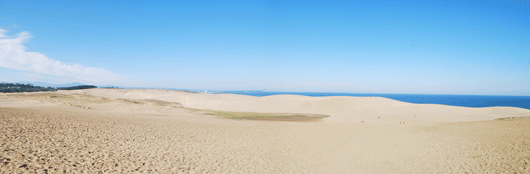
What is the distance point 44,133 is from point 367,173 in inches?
508

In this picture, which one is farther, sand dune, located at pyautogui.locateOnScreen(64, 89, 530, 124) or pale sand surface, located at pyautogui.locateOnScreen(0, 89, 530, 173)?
sand dune, located at pyautogui.locateOnScreen(64, 89, 530, 124)

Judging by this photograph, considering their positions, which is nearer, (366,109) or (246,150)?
(246,150)

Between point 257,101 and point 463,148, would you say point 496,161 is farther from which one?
point 257,101

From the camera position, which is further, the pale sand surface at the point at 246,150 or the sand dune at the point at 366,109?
the sand dune at the point at 366,109

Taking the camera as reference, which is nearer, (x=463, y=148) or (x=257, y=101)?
(x=463, y=148)

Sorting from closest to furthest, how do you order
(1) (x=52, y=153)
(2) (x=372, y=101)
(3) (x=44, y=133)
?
(1) (x=52, y=153) < (3) (x=44, y=133) < (2) (x=372, y=101)

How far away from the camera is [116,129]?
517 inches

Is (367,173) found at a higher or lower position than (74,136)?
lower

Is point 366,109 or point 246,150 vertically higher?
point 366,109

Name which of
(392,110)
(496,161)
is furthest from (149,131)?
(392,110)

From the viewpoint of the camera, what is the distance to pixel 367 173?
8.82 metres

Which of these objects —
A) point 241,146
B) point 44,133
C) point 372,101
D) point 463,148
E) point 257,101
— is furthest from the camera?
point 257,101

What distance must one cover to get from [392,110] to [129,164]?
3459cm

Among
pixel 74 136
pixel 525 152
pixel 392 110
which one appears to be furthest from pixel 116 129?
pixel 392 110
